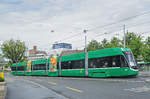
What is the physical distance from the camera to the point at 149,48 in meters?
46.7

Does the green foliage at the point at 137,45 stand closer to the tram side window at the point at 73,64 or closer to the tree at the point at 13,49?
the tram side window at the point at 73,64

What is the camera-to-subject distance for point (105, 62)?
19.1 m

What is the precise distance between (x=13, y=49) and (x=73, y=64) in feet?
156

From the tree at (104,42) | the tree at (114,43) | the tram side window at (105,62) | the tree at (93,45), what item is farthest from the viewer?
the tree at (93,45)

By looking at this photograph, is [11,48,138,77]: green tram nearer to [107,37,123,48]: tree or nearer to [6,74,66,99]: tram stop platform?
[6,74,66,99]: tram stop platform

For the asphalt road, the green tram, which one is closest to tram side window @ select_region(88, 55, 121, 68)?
the green tram

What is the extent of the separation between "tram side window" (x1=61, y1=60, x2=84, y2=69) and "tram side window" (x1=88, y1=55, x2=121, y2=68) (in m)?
1.72

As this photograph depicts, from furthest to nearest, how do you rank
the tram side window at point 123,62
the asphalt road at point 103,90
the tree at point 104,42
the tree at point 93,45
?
the tree at point 93,45
the tree at point 104,42
the tram side window at point 123,62
the asphalt road at point 103,90

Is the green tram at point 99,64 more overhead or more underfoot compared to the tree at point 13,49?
more underfoot

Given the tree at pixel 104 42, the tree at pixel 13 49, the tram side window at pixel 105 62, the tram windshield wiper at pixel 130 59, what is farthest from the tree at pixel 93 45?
the tram windshield wiper at pixel 130 59

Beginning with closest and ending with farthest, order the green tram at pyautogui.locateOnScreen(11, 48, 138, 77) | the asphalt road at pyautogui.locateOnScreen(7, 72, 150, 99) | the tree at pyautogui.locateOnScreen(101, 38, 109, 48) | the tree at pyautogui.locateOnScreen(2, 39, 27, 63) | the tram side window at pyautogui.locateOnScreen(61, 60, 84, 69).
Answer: the asphalt road at pyautogui.locateOnScreen(7, 72, 150, 99)
the green tram at pyautogui.locateOnScreen(11, 48, 138, 77)
the tram side window at pyautogui.locateOnScreen(61, 60, 84, 69)
the tree at pyautogui.locateOnScreen(101, 38, 109, 48)
the tree at pyautogui.locateOnScreen(2, 39, 27, 63)

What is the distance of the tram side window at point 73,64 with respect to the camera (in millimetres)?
22575

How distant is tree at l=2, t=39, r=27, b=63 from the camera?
217 feet

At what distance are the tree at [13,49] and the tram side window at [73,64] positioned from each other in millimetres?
44631
